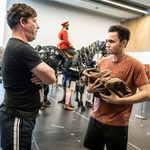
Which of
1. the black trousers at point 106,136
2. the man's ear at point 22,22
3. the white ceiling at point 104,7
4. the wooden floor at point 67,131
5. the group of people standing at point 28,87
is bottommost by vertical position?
the wooden floor at point 67,131

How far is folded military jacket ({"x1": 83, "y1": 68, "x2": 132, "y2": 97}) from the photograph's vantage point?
1.75 meters

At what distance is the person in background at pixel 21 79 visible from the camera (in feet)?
5.33

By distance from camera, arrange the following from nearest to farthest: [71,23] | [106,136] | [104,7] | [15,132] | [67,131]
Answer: [15,132], [106,136], [67,131], [104,7], [71,23]

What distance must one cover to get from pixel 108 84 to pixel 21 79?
0.62m

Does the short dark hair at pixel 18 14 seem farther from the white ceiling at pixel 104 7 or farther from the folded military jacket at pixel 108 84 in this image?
the white ceiling at pixel 104 7

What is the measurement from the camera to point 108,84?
174 cm

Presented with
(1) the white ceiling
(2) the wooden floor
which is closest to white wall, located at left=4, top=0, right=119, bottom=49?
(1) the white ceiling

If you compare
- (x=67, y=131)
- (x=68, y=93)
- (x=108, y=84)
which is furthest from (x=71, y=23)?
(x=108, y=84)

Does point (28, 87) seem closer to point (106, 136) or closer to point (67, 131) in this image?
point (106, 136)

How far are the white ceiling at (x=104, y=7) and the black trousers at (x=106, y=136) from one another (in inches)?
393

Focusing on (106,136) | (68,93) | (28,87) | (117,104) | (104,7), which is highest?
(104,7)

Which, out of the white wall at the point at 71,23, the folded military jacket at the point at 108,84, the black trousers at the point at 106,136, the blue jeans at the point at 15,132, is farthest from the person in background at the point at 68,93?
the white wall at the point at 71,23

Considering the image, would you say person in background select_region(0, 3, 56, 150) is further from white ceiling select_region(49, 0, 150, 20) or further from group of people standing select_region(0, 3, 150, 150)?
white ceiling select_region(49, 0, 150, 20)

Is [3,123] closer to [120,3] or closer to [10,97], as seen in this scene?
[10,97]
